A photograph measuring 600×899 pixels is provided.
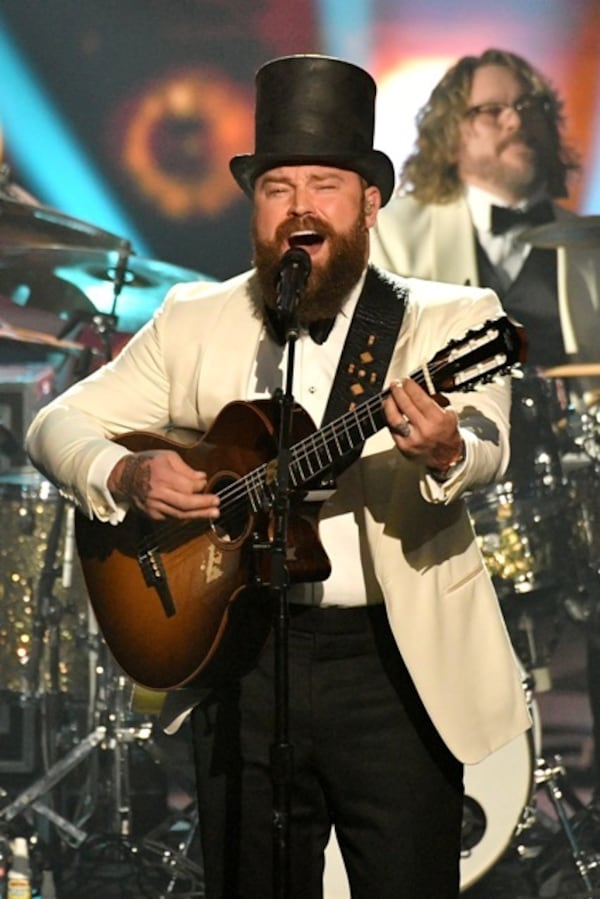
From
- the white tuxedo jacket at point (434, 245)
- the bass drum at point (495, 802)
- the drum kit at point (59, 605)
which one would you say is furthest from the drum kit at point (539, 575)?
the drum kit at point (59, 605)

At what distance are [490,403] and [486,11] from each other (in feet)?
8.61

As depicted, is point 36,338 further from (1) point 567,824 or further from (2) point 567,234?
(1) point 567,824

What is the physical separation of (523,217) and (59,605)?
222cm

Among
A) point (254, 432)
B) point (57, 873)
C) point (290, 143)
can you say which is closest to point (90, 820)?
point (57, 873)

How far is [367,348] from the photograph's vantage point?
309 centimetres

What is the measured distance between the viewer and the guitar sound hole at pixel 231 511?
303 centimetres

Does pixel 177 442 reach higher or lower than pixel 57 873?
higher

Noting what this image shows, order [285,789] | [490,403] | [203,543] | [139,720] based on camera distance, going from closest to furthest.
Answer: [285,789] < [490,403] < [203,543] < [139,720]

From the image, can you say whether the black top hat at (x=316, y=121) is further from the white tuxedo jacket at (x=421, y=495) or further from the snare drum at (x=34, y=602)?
the snare drum at (x=34, y=602)

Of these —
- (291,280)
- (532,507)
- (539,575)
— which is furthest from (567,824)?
(291,280)

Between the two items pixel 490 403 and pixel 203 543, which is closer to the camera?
pixel 490 403

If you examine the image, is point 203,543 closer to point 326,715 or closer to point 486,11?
point 326,715

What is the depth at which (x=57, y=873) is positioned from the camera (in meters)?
5.01

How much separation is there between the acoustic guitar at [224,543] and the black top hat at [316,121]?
0.61 metres
